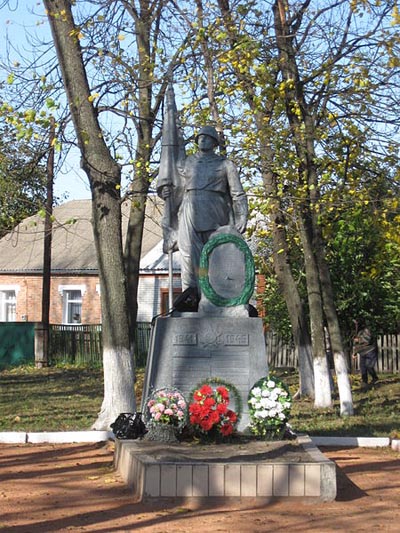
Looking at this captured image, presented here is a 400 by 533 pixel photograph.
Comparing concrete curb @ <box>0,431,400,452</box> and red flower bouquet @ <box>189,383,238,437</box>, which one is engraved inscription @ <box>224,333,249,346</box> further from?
concrete curb @ <box>0,431,400,452</box>

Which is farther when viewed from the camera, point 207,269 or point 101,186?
point 101,186

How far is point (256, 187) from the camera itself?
19.1 m

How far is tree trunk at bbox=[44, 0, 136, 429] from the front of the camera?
14.4m

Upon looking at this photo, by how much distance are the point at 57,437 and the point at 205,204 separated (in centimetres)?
373

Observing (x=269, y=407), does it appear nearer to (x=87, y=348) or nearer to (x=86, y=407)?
(x=86, y=407)

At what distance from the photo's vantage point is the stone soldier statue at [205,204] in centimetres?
1197

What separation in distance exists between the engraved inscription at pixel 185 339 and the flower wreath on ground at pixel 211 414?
37.9 inches

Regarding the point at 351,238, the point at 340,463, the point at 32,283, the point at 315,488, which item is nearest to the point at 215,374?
the point at 340,463

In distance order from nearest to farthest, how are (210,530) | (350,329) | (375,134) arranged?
1. (210,530)
2. (375,134)
3. (350,329)

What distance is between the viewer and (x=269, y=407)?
10.3m

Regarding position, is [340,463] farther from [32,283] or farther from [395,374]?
[32,283]

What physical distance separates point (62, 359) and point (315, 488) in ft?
84.9

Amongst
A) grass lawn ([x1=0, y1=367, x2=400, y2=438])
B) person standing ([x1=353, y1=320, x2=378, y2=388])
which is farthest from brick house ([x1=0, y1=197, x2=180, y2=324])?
person standing ([x1=353, y1=320, x2=378, y2=388])

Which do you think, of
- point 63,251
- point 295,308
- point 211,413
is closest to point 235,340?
point 211,413
